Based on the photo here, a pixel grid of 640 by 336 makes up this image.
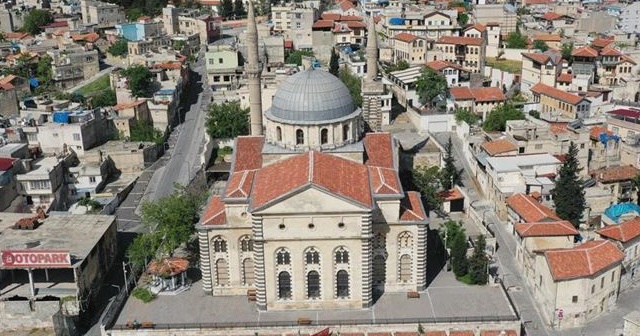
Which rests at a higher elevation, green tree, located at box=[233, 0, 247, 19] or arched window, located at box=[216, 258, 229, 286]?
green tree, located at box=[233, 0, 247, 19]

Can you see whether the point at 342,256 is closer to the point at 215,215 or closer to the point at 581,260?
A: the point at 215,215

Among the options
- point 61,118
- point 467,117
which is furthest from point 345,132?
point 61,118

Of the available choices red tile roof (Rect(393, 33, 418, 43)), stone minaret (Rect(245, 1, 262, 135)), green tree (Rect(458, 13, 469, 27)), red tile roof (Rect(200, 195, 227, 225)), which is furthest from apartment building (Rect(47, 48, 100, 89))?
red tile roof (Rect(200, 195, 227, 225))

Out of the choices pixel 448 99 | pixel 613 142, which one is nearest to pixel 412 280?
pixel 613 142

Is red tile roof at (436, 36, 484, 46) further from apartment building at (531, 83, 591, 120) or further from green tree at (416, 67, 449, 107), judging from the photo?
green tree at (416, 67, 449, 107)

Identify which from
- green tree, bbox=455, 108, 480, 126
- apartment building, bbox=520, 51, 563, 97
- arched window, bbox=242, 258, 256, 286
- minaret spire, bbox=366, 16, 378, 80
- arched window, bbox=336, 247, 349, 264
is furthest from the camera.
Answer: apartment building, bbox=520, 51, 563, 97

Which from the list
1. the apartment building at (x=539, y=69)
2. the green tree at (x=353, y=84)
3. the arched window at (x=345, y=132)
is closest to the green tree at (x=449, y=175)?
the arched window at (x=345, y=132)

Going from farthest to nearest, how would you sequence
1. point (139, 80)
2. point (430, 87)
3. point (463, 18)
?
point (463, 18)
point (139, 80)
point (430, 87)
